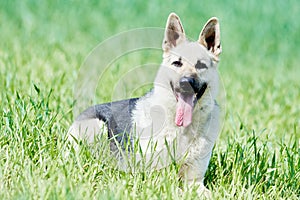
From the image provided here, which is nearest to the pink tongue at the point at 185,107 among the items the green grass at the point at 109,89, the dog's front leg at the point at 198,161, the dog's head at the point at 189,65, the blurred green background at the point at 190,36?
the dog's head at the point at 189,65

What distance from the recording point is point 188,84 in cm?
418

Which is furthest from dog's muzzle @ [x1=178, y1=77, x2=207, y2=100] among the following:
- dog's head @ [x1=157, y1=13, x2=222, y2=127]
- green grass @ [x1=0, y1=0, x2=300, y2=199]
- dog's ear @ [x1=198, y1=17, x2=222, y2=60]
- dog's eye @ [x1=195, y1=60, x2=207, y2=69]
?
green grass @ [x1=0, y1=0, x2=300, y2=199]

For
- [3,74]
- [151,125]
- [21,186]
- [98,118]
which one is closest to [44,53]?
[3,74]

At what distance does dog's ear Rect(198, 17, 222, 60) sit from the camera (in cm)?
443

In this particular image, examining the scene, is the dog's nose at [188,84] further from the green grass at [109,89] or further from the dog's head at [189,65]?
the green grass at [109,89]

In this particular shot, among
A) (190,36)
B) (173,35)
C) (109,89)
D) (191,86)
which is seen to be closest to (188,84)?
(191,86)

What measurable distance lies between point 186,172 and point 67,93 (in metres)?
2.00

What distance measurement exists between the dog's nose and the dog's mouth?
31mm

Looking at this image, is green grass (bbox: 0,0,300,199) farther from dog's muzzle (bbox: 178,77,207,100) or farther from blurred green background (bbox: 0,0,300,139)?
dog's muzzle (bbox: 178,77,207,100)

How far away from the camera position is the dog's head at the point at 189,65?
4238 millimetres

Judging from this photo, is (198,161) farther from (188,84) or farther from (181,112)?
(188,84)

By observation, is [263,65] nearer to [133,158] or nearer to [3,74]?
[3,74]

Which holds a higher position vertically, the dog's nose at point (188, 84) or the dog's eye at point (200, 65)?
the dog's eye at point (200, 65)

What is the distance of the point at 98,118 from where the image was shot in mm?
4922
